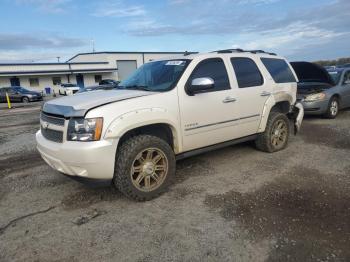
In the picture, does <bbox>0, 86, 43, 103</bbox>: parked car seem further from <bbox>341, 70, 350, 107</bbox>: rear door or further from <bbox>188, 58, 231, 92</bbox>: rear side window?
<bbox>188, 58, 231, 92</bbox>: rear side window

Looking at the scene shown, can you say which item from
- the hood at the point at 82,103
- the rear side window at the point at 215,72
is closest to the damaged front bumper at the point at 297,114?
the rear side window at the point at 215,72

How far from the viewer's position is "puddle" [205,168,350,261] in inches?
118

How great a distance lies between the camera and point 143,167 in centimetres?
412

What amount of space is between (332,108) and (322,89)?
710 mm

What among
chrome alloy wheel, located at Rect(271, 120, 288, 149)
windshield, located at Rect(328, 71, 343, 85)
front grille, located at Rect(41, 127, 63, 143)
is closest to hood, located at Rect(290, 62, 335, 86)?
windshield, located at Rect(328, 71, 343, 85)

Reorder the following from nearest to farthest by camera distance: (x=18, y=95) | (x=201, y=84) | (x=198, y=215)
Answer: (x=198, y=215) < (x=201, y=84) < (x=18, y=95)

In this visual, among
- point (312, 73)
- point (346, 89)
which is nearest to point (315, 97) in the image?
point (312, 73)

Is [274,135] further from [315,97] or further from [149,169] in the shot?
[315,97]

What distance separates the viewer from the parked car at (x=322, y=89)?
30.8 ft

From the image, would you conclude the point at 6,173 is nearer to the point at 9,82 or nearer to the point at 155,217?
the point at 155,217

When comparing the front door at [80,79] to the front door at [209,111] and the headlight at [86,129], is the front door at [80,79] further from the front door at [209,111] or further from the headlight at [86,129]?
the headlight at [86,129]

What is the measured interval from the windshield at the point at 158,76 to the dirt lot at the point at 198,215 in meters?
1.48

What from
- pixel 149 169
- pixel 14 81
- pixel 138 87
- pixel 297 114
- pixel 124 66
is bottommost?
pixel 149 169

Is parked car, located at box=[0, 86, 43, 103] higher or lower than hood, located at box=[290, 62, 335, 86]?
lower
